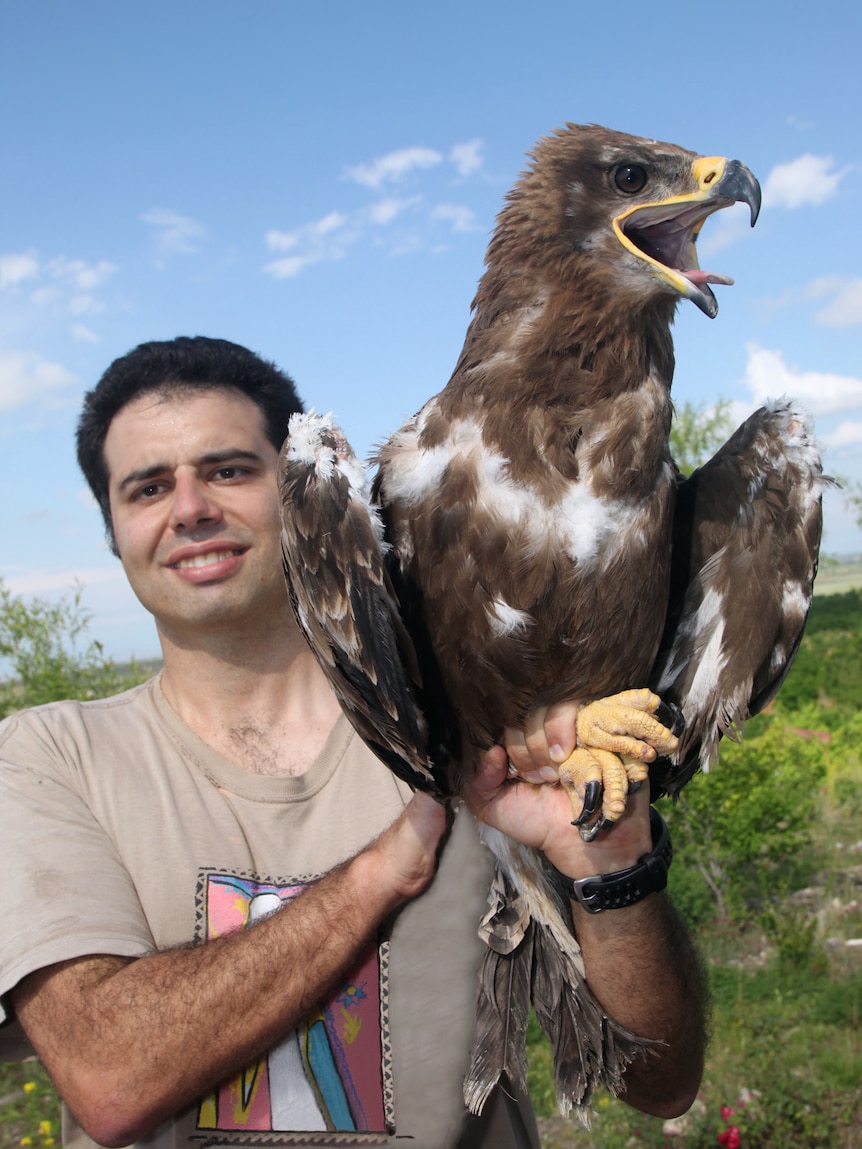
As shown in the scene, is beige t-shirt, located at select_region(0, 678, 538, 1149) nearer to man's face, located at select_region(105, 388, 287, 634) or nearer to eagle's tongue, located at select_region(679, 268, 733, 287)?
man's face, located at select_region(105, 388, 287, 634)

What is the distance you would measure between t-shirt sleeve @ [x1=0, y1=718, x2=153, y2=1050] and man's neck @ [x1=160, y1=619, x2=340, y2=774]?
1.94 ft

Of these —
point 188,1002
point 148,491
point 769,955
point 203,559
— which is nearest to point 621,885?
point 188,1002

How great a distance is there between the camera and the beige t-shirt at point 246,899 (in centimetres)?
268

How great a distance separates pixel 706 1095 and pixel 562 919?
4.72 meters

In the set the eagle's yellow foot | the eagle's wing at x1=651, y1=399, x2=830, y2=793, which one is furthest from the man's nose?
the eagle's wing at x1=651, y1=399, x2=830, y2=793

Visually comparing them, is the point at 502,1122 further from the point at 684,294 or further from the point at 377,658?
the point at 684,294

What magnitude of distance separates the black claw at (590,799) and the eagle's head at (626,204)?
1478 millimetres

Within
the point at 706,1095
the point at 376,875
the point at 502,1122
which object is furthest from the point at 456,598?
the point at 706,1095

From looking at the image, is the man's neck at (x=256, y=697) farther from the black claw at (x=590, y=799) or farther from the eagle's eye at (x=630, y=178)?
A: the eagle's eye at (x=630, y=178)

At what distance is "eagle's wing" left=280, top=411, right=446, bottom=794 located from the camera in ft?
8.52

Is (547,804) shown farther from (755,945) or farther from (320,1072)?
(755,945)

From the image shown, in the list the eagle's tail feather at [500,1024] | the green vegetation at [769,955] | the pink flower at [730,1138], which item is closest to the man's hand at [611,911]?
the eagle's tail feather at [500,1024]

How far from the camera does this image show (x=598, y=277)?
2723mm

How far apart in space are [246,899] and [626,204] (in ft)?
8.38
